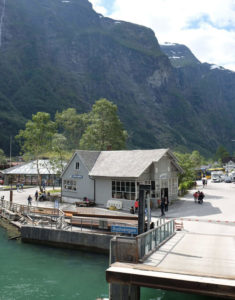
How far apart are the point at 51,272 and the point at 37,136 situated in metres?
34.2

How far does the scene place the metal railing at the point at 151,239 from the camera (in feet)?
42.7

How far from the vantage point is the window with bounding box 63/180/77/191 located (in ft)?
130

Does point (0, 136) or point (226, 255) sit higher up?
point (0, 136)

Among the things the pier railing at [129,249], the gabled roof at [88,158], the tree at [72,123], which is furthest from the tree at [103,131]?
the pier railing at [129,249]

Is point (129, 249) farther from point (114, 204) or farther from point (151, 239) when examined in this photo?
point (114, 204)

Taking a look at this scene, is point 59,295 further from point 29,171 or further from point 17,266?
point 29,171

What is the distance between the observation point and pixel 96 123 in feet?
195

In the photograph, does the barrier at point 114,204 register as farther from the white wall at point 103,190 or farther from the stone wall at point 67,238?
the stone wall at point 67,238

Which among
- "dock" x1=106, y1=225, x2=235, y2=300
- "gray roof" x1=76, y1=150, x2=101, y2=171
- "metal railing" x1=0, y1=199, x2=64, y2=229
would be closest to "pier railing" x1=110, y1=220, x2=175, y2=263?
"dock" x1=106, y1=225, x2=235, y2=300

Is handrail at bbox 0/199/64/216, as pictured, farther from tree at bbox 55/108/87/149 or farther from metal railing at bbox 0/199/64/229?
tree at bbox 55/108/87/149

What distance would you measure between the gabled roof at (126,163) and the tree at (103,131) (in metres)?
19.9

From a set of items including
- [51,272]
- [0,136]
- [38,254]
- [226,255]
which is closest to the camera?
[226,255]

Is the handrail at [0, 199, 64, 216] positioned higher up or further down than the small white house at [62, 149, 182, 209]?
further down

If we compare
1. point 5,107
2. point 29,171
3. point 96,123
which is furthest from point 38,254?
point 5,107
